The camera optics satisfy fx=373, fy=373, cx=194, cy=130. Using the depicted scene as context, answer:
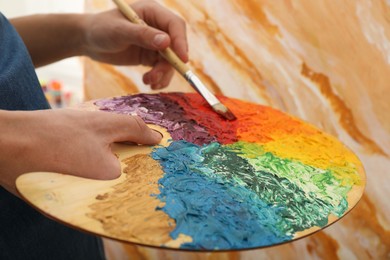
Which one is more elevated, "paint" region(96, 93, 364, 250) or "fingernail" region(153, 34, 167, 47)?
"fingernail" region(153, 34, 167, 47)

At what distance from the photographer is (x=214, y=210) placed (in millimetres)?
387

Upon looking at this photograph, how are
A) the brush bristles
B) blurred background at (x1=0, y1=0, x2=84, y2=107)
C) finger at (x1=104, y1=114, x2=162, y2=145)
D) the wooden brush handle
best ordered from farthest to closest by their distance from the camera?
blurred background at (x1=0, y1=0, x2=84, y2=107), the wooden brush handle, the brush bristles, finger at (x1=104, y1=114, x2=162, y2=145)

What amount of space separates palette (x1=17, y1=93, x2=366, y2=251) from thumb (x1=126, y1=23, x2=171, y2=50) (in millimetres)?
143

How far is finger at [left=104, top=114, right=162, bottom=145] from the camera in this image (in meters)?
0.46

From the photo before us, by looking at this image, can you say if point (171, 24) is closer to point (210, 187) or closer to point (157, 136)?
point (157, 136)

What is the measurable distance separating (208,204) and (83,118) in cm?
17

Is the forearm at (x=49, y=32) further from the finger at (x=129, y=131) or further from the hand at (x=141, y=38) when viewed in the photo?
the finger at (x=129, y=131)

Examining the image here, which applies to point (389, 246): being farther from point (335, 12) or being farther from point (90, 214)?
point (90, 214)

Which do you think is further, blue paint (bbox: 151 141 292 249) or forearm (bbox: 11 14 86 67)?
forearm (bbox: 11 14 86 67)

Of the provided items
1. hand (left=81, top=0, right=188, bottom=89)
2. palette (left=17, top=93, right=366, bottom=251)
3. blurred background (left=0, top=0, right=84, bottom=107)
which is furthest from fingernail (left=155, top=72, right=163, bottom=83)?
blurred background (left=0, top=0, right=84, bottom=107)

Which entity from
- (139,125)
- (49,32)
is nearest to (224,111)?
(139,125)

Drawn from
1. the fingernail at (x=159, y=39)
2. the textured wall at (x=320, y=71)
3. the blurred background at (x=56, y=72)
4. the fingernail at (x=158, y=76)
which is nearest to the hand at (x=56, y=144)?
the fingernail at (x=159, y=39)

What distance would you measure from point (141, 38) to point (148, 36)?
0.02 meters

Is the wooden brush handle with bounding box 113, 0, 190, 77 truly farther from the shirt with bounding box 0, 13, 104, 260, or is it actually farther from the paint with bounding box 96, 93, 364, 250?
the shirt with bounding box 0, 13, 104, 260
